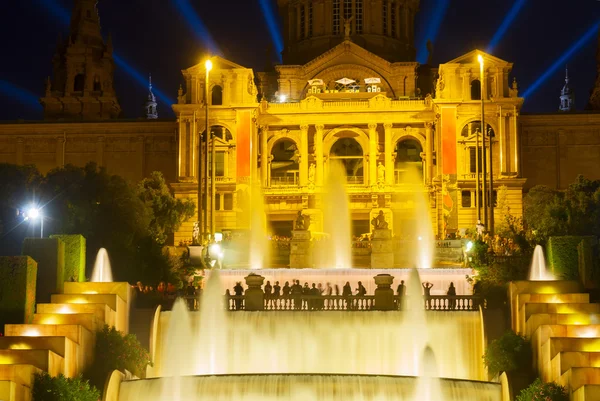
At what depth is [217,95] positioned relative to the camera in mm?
74688

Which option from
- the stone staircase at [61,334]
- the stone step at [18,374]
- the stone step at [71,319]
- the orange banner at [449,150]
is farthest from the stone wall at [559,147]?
the stone step at [18,374]

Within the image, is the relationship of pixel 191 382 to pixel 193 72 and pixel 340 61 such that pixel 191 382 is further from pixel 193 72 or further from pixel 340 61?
pixel 340 61

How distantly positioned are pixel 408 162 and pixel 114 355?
48.1 m

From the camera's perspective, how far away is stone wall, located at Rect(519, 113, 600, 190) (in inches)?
3073

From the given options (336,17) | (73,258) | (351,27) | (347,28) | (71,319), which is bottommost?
(71,319)

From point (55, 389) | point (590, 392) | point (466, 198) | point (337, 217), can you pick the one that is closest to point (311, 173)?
point (337, 217)

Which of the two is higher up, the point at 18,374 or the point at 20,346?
the point at 20,346

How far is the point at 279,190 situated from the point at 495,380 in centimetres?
4327

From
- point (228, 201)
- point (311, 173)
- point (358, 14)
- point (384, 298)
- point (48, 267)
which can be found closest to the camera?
point (48, 267)

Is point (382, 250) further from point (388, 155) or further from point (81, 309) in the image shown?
point (388, 155)

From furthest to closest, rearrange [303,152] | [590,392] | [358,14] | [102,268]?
[358,14], [303,152], [102,268], [590,392]

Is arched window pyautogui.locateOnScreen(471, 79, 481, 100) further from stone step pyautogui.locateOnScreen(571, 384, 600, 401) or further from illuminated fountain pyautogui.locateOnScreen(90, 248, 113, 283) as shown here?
stone step pyautogui.locateOnScreen(571, 384, 600, 401)

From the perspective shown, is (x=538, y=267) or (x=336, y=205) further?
(x=336, y=205)

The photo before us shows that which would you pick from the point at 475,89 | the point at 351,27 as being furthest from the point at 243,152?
the point at 351,27
